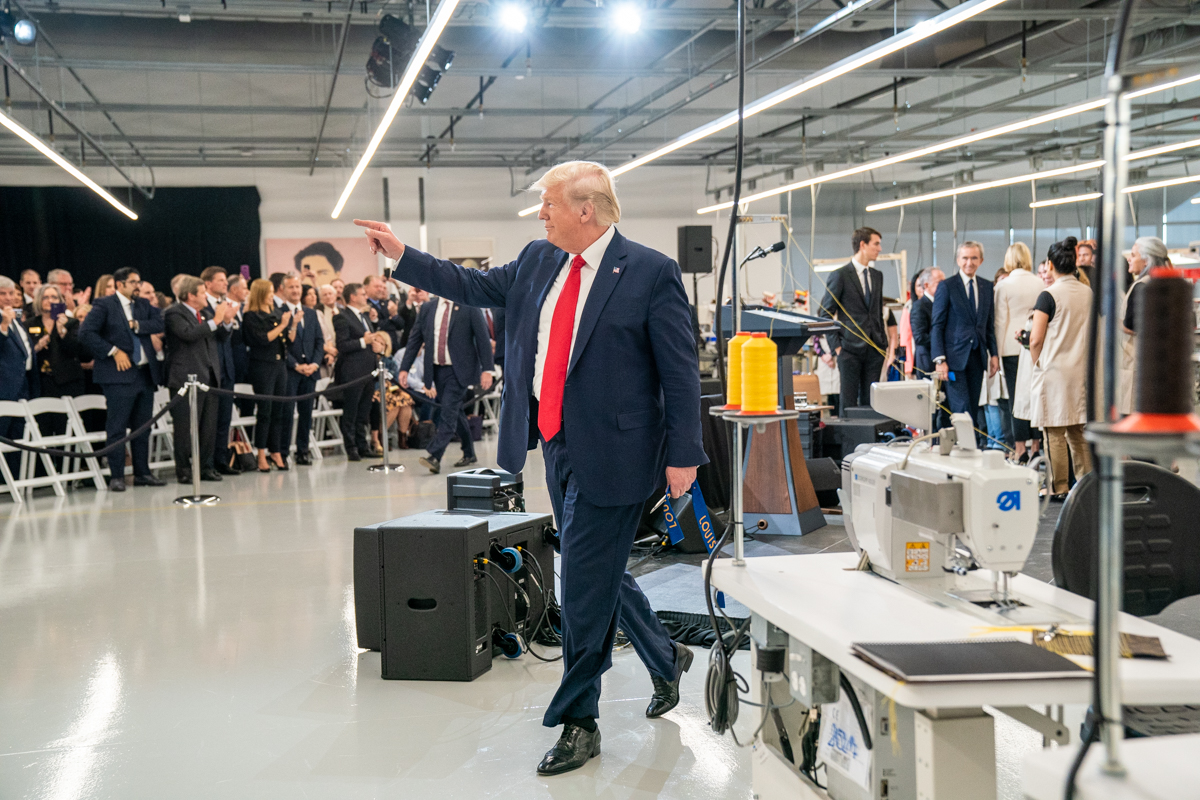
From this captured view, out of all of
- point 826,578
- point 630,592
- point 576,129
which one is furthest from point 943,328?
point 576,129

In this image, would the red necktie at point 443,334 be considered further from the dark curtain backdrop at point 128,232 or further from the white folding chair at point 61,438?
the dark curtain backdrop at point 128,232

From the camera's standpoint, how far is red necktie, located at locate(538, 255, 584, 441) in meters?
2.49

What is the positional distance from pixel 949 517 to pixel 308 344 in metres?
7.57

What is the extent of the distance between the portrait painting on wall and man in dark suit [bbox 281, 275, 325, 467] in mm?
7616

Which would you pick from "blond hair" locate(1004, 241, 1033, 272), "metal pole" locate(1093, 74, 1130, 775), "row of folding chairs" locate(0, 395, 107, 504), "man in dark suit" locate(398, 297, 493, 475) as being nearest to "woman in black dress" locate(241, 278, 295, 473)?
"man in dark suit" locate(398, 297, 493, 475)

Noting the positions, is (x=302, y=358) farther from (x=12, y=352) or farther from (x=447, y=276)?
(x=447, y=276)

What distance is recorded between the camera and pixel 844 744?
5.93 ft

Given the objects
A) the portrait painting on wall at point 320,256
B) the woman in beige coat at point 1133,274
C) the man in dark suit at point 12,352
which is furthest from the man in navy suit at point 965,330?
the portrait painting on wall at point 320,256

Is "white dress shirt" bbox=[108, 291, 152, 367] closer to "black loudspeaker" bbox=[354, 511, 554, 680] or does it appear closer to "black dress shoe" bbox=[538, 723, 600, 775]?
"black loudspeaker" bbox=[354, 511, 554, 680]

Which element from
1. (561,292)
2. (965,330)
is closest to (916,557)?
(561,292)

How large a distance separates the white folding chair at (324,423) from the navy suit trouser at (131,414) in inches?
70.7

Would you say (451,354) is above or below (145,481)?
above

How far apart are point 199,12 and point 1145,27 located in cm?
876

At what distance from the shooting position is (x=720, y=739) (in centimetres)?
269
